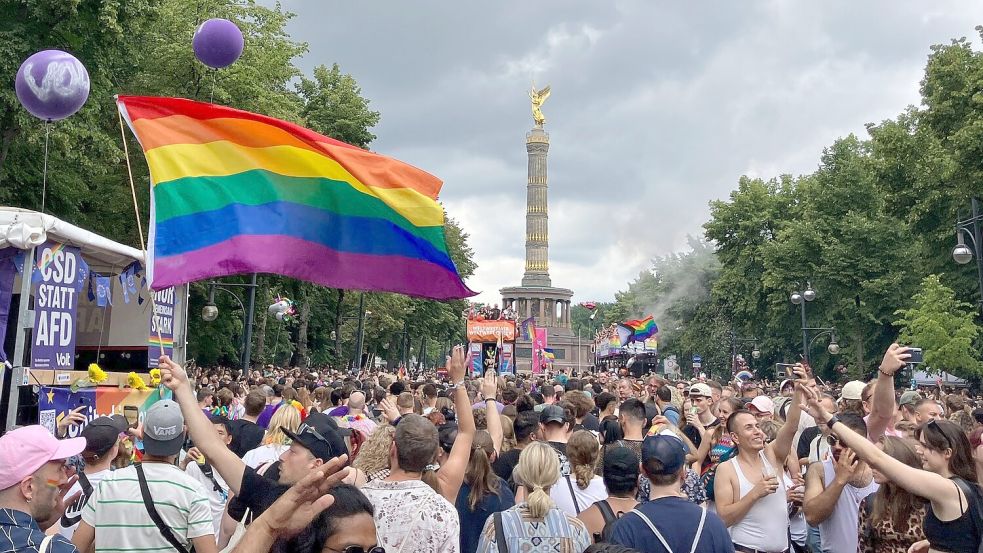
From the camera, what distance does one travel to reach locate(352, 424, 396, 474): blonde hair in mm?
4777

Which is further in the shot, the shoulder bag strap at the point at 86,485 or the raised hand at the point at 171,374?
the shoulder bag strap at the point at 86,485

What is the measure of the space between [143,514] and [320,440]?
2.74 ft

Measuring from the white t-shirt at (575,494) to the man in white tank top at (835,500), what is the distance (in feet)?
4.05

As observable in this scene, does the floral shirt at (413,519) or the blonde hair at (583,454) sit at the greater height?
the blonde hair at (583,454)

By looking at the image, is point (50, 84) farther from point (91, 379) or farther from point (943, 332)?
point (943, 332)

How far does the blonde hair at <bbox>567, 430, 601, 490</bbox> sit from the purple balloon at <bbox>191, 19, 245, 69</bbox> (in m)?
5.87

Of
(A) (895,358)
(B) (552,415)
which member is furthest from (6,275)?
(A) (895,358)

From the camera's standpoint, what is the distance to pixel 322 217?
834 centimetres

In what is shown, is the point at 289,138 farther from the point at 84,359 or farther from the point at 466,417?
the point at 84,359

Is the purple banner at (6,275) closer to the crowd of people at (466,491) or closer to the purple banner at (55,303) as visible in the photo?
the purple banner at (55,303)

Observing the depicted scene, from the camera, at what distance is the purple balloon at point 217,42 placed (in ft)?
30.5

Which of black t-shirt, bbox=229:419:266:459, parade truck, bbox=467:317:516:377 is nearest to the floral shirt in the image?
black t-shirt, bbox=229:419:266:459

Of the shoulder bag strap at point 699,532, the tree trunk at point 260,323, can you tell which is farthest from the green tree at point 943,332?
the shoulder bag strap at point 699,532

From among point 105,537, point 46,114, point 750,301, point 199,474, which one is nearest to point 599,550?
point 105,537
